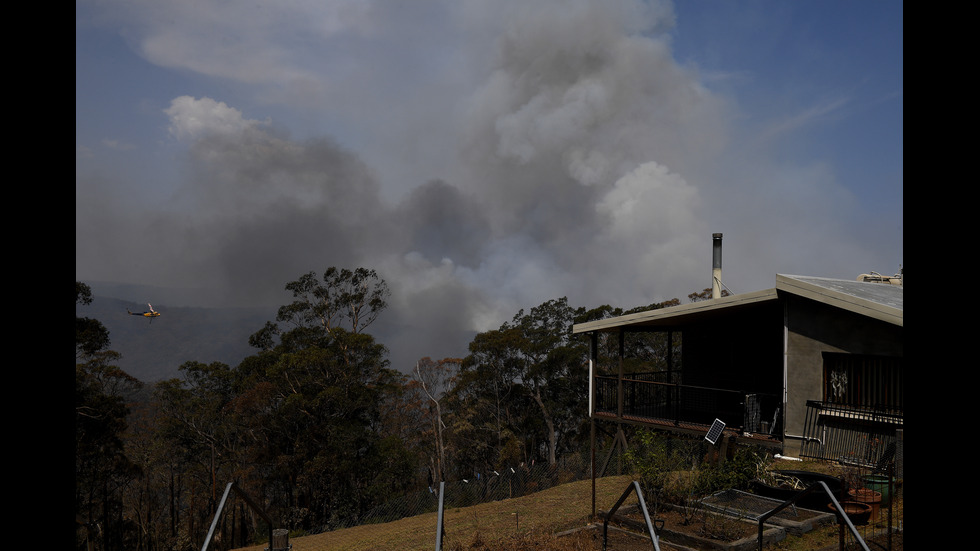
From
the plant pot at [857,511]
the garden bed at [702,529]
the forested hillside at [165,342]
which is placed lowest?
the forested hillside at [165,342]

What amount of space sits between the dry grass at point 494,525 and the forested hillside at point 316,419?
21.8 feet

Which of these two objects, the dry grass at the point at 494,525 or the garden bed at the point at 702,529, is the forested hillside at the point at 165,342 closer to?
the dry grass at the point at 494,525

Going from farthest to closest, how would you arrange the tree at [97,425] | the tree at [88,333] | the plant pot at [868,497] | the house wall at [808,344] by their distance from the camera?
the tree at [88,333]
the tree at [97,425]
the house wall at [808,344]
the plant pot at [868,497]

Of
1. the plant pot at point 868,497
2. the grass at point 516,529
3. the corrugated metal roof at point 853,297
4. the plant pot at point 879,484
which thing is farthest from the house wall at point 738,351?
the plant pot at point 868,497

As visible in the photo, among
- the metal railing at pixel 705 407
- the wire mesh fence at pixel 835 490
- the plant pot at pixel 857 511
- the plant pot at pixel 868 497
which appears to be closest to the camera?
the wire mesh fence at pixel 835 490

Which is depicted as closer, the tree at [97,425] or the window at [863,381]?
the window at [863,381]

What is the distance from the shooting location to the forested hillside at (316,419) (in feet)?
81.9

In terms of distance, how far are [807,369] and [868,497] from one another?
446 cm

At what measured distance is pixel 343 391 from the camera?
27.5 m

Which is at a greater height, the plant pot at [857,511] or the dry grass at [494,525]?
the plant pot at [857,511]

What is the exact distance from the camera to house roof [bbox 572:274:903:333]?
11.8 m
